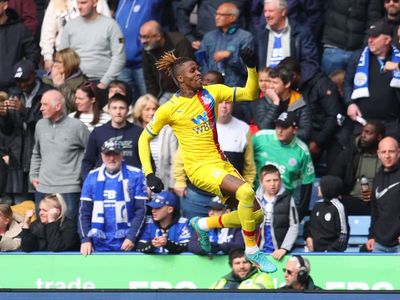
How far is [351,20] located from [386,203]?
10.9ft

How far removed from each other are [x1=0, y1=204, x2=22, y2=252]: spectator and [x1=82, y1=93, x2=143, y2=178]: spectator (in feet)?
3.10

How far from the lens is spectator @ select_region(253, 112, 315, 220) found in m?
14.6

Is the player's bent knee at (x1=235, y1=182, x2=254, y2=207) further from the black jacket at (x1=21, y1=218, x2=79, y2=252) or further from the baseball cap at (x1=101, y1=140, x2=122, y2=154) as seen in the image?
the black jacket at (x1=21, y1=218, x2=79, y2=252)

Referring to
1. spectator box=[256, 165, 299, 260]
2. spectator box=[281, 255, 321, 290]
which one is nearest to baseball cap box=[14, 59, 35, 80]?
spectator box=[256, 165, 299, 260]

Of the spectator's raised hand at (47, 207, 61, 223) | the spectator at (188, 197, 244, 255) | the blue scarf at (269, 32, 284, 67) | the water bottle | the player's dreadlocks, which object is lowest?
the spectator at (188, 197, 244, 255)

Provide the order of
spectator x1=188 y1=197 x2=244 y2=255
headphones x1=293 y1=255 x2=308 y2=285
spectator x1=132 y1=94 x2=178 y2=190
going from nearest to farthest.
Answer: headphones x1=293 y1=255 x2=308 y2=285, spectator x1=188 y1=197 x2=244 y2=255, spectator x1=132 y1=94 x2=178 y2=190

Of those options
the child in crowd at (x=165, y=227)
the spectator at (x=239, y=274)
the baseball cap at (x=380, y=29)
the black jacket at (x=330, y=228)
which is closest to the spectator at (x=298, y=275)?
the spectator at (x=239, y=274)

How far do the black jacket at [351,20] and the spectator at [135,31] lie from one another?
7.56 ft

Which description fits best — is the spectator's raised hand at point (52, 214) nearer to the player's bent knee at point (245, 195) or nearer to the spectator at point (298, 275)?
the spectator at point (298, 275)

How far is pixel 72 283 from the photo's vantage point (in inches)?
547

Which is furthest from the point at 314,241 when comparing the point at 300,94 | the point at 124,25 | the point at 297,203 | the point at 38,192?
the point at 124,25

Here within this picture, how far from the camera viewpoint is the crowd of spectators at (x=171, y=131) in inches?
550

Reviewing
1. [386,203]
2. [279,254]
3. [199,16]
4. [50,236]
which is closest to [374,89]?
[386,203]

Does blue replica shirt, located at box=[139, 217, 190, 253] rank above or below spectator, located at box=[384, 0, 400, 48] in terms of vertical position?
below
